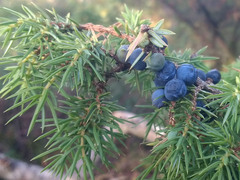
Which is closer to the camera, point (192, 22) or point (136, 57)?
point (136, 57)

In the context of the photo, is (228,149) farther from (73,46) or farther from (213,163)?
(73,46)

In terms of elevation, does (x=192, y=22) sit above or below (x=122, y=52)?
above

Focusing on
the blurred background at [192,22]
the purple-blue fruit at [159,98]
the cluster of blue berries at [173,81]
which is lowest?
the purple-blue fruit at [159,98]

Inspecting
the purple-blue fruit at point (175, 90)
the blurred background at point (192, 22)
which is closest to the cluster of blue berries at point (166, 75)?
the purple-blue fruit at point (175, 90)

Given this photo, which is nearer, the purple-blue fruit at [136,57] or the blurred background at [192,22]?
the purple-blue fruit at [136,57]

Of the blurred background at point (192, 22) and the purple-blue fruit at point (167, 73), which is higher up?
the blurred background at point (192, 22)

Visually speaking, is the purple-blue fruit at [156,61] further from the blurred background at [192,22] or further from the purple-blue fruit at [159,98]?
the blurred background at [192,22]

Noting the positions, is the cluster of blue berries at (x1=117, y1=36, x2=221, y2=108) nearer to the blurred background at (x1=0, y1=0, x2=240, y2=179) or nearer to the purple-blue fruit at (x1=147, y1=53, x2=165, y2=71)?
the purple-blue fruit at (x1=147, y1=53, x2=165, y2=71)

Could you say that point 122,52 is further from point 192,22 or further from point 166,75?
point 192,22

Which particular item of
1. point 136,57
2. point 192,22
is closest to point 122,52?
point 136,57
